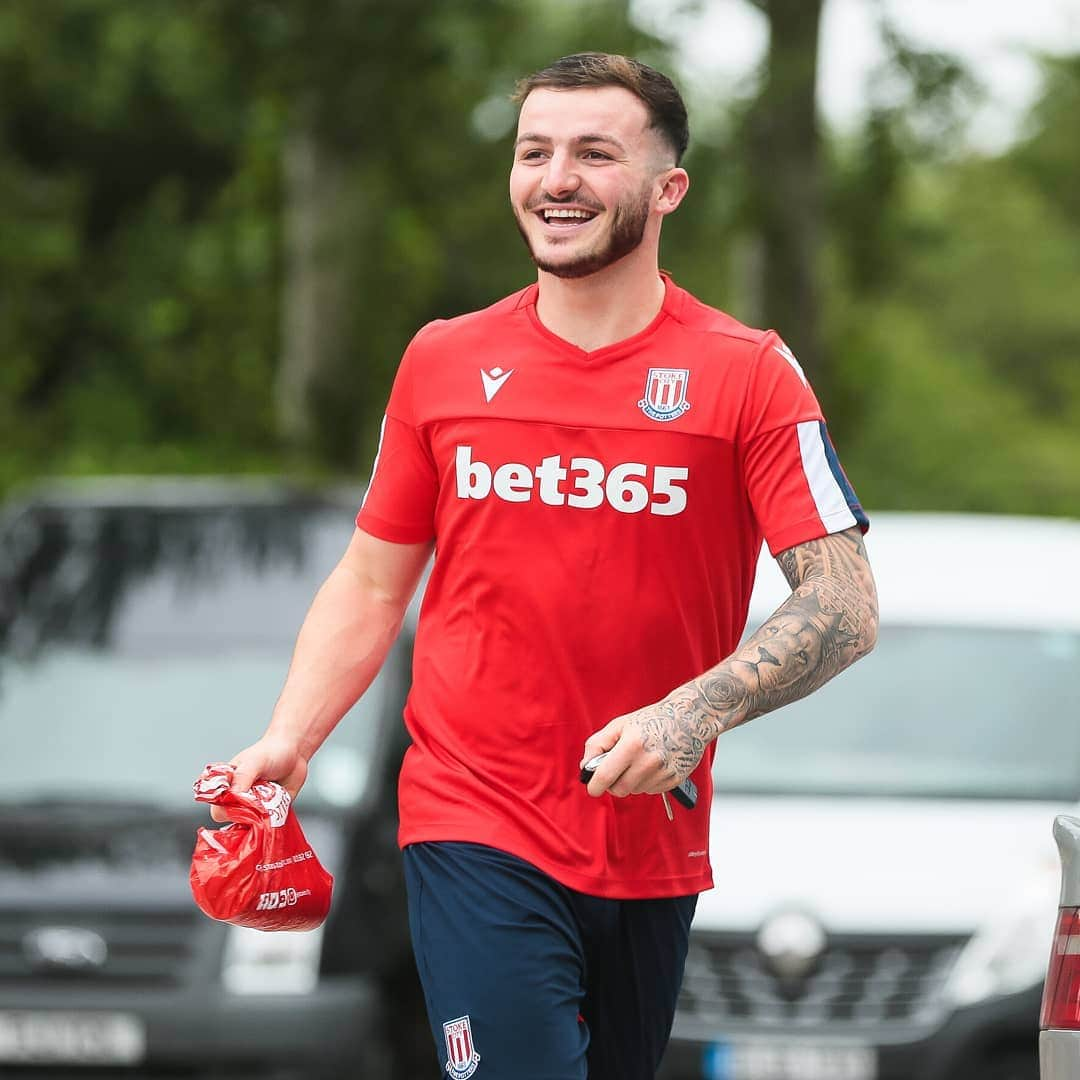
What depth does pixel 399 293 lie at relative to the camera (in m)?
18.4

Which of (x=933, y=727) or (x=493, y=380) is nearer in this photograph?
(x=493, y=380)

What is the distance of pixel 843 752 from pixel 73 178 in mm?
22520

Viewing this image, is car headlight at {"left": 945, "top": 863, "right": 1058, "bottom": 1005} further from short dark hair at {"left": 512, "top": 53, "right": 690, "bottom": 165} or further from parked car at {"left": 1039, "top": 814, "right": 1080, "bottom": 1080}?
short dark hair at {"left": 512, "top": 53, "right": 690, "bottom": 165}

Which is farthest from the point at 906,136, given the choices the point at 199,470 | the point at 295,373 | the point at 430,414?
the point at 430,414

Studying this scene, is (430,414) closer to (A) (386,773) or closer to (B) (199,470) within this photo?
(A) (386,773)

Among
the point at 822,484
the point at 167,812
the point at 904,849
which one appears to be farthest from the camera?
the point at 167,812

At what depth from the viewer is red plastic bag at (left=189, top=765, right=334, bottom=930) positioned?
383cm

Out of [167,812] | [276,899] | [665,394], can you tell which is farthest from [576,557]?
[167,812]

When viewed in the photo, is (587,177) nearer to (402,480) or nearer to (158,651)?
(402,480)

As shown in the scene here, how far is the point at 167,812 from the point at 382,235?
10486 millimetres

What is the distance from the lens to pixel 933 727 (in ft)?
24.6

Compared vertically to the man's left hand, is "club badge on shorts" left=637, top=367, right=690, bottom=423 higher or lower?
higher

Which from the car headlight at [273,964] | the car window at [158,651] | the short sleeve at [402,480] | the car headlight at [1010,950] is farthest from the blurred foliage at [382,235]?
the short sleeve at [402,480]

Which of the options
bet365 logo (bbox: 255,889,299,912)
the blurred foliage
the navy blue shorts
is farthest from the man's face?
the blurred foliage
